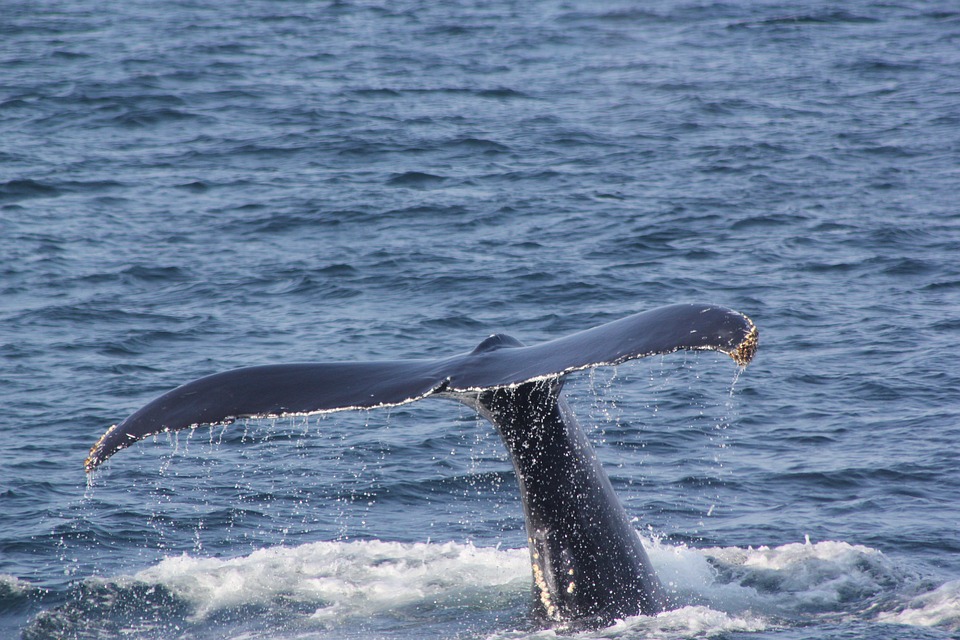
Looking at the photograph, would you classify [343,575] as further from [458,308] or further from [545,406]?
[458,308]

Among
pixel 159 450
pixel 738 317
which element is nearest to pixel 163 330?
pixel 159 450

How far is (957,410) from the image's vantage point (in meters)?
12.1

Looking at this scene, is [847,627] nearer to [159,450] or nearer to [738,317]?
[738,317]

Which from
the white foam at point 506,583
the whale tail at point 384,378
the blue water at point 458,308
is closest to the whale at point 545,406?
the whale tail at point 384,378

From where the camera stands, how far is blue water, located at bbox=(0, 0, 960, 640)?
893 centimetres

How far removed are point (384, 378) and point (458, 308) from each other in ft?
29.0

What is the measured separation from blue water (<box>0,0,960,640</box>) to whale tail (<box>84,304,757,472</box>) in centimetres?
29

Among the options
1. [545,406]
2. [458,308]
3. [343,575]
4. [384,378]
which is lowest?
[458,308]

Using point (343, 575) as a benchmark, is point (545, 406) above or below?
above

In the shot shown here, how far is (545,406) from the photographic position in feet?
22.5

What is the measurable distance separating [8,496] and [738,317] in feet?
24.1

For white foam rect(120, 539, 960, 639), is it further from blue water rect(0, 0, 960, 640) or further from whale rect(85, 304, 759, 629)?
whale rect(85, 304, 759, 629)

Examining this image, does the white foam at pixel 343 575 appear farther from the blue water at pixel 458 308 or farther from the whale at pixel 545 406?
the whale at pixel 545 406

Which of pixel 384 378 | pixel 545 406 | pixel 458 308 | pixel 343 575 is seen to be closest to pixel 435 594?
pixel 343 575
